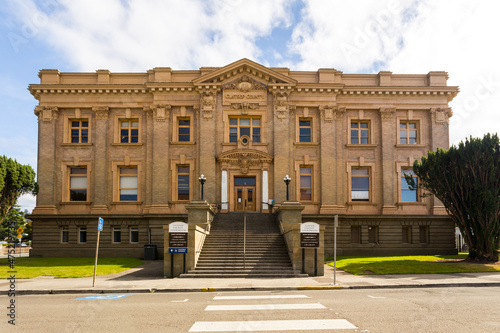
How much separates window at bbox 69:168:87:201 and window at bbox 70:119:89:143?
2525mm

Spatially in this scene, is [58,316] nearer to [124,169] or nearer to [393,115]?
[124,169]

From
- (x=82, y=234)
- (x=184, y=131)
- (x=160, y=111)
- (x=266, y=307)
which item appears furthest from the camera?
(x=184, y=131)

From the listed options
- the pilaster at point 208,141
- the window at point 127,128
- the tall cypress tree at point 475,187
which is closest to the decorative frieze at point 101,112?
the window at point 127,128

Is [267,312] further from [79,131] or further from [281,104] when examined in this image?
[79,131]

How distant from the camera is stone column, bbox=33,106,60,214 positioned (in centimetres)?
3253

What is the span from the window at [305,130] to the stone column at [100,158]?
16.1m

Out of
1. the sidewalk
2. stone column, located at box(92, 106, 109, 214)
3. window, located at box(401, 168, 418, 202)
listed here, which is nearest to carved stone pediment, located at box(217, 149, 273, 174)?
stone column, located at box(92, 106, 109, 214)

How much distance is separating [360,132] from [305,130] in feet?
15.2

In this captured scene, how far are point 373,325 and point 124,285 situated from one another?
11119 millimetres

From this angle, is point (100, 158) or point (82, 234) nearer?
point (82, 234)

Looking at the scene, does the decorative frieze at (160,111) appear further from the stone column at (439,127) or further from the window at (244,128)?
the stone column at (439,127)

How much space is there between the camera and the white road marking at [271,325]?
866 cm

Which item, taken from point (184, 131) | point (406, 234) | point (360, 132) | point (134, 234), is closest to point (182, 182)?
point (184, 131)

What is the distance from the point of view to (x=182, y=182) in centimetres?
3331
